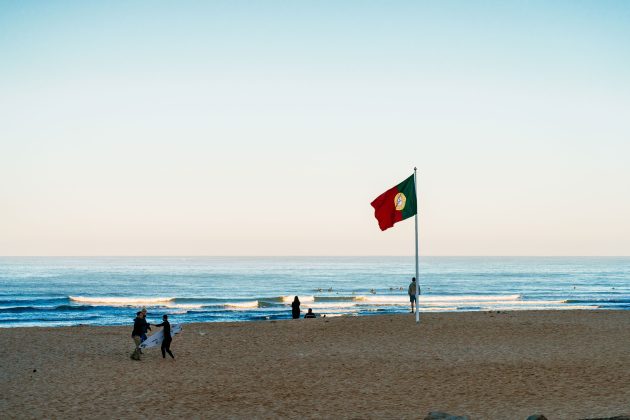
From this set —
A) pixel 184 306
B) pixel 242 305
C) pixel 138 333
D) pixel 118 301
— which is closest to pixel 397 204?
pixel 138 333

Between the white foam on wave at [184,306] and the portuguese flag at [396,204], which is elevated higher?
the portuguese flag at [396,204]

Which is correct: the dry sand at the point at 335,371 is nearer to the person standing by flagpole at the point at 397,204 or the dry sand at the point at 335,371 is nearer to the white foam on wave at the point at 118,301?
the person standing by flagpole at the point at 397,204

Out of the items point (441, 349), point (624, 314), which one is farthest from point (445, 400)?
point (624, 314)

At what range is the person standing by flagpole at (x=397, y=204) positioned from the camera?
2514 centimetres

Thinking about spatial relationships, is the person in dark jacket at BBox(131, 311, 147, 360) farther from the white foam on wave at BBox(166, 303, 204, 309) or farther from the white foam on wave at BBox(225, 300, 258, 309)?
the white foam on wave at BBox(166, 303, 204, 309)

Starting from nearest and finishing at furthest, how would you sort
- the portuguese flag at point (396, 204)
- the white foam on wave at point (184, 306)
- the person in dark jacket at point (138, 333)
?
the person in dark jacket at point (138, 333), the portuguese flag at point (396, 204), the white foam on wave at point (184, 306)

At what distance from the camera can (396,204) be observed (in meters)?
25.3

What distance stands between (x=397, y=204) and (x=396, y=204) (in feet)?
0.16

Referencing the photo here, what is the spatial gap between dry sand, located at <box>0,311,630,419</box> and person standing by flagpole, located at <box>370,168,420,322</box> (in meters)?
4.49

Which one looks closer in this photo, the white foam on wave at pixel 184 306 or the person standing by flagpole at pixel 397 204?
the person standing by flagpole at pixel 397 204

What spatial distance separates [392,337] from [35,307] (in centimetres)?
4060

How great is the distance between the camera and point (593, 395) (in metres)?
14.7

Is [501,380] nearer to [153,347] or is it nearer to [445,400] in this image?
[445,400]

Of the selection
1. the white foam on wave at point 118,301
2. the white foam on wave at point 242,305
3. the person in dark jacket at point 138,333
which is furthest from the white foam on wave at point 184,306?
the person in dark jacket at point 138,333
